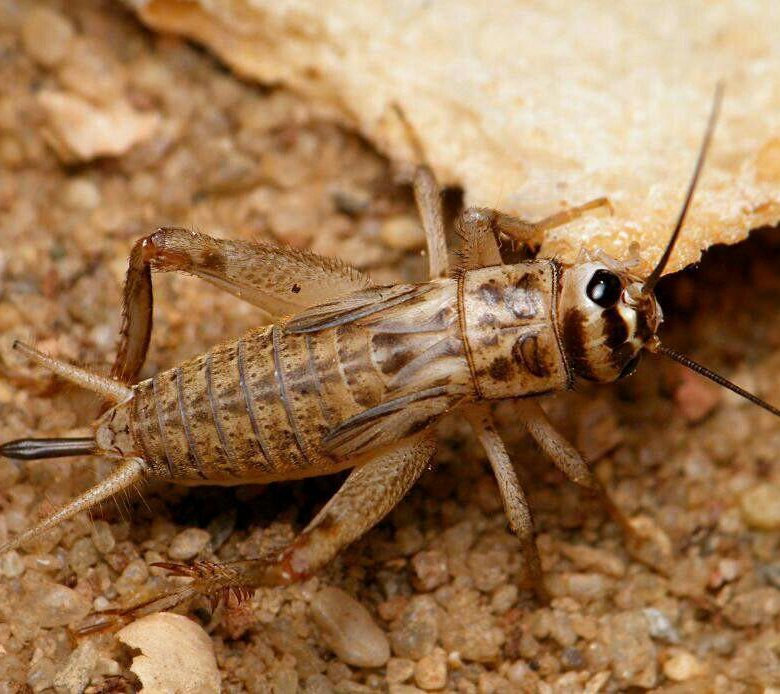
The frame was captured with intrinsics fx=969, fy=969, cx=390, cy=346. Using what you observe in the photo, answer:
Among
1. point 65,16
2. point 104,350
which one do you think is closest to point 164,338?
point 104,350

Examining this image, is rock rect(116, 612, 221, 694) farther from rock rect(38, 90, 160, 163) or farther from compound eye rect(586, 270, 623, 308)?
rock rect(38, 90, 160, 163)

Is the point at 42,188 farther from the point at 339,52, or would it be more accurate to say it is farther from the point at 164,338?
the point at 339,52

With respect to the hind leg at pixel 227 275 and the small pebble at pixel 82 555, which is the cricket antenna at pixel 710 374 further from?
the small pebble at pixel 82 555

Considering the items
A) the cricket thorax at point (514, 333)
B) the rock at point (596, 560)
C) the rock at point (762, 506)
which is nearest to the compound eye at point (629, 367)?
the cricket thorax at point (514, 333)

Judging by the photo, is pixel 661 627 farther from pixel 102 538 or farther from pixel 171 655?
pixel 102 538

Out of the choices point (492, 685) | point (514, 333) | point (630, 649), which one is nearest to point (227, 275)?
point (514, 333)
